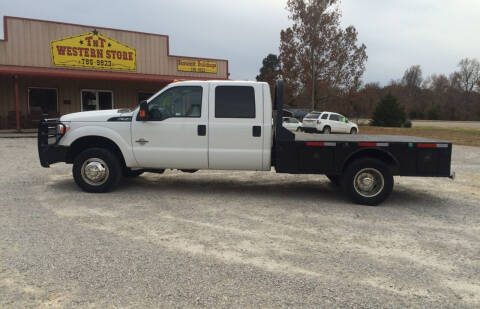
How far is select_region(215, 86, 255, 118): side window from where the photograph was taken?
248 inches

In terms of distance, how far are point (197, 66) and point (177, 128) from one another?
17509mm

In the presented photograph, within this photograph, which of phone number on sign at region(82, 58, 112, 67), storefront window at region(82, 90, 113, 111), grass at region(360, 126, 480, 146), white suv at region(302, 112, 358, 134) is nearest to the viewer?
phone number on sign at region(82, 58, 112, 67)

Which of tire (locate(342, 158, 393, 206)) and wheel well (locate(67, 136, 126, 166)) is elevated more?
wheel well (locate(67, 136, 126, 166))

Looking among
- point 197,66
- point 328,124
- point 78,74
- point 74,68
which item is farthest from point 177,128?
point 328,124

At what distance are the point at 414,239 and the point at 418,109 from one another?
7727 centimetres

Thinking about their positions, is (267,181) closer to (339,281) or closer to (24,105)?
(339,281)

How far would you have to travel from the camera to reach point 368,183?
6.14 m

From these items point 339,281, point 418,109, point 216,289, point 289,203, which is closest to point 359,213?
point 289,203

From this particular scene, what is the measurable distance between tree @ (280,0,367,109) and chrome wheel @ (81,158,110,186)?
30.4 meters

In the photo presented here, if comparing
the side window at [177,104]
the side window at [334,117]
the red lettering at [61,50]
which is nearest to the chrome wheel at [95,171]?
the side window at [177,104]

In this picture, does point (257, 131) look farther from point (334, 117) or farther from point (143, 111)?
point (334, 117)

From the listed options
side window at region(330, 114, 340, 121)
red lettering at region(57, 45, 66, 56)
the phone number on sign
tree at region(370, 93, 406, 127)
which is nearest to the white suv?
side window at region(330, 114, 340, 121)

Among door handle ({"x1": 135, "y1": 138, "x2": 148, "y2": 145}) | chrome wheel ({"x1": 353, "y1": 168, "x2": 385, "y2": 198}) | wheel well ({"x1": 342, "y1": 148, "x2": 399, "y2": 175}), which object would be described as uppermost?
door handle ({"x1": 135, "y1": 138, "x2": 148, "y2": 145})

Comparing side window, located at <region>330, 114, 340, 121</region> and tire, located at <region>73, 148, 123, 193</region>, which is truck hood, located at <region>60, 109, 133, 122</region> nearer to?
tire, located at <region>73, 148, 123, 193</region>
